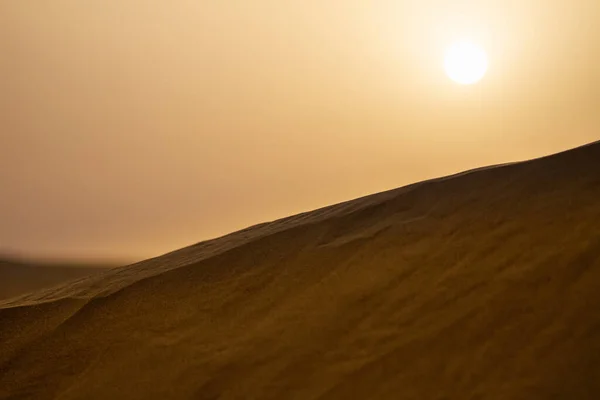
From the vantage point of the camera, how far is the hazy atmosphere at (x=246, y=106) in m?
2.49

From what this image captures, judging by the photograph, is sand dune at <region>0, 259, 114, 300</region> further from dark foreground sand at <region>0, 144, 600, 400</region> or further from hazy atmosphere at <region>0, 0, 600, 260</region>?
dark foreground sand at <region>0, 144, 600, 400</region>

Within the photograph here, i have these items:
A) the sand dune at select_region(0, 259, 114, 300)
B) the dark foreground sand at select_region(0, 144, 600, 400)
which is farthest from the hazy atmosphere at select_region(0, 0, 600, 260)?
the dark foreground sand at select_region(0, 144, 600, 400)

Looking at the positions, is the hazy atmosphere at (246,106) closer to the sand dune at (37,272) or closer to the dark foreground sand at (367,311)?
the sand dune at (37,272)

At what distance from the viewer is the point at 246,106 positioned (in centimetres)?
267

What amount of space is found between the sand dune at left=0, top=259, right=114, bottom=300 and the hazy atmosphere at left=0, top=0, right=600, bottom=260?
0.06m

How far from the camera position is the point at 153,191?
2844 mm

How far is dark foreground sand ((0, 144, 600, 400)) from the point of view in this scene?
3.16ft

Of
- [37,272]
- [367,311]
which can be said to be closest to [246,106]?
[37,272]

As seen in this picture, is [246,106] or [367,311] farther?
[246,106]

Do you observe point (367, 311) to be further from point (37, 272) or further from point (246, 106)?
point (37, 272)

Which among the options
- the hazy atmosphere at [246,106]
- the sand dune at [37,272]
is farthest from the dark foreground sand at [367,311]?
the sand dune at [37,272]

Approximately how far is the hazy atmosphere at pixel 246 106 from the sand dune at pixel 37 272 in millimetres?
64

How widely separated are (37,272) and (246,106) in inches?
51.6

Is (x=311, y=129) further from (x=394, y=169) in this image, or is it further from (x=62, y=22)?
(x=62, y=22)
